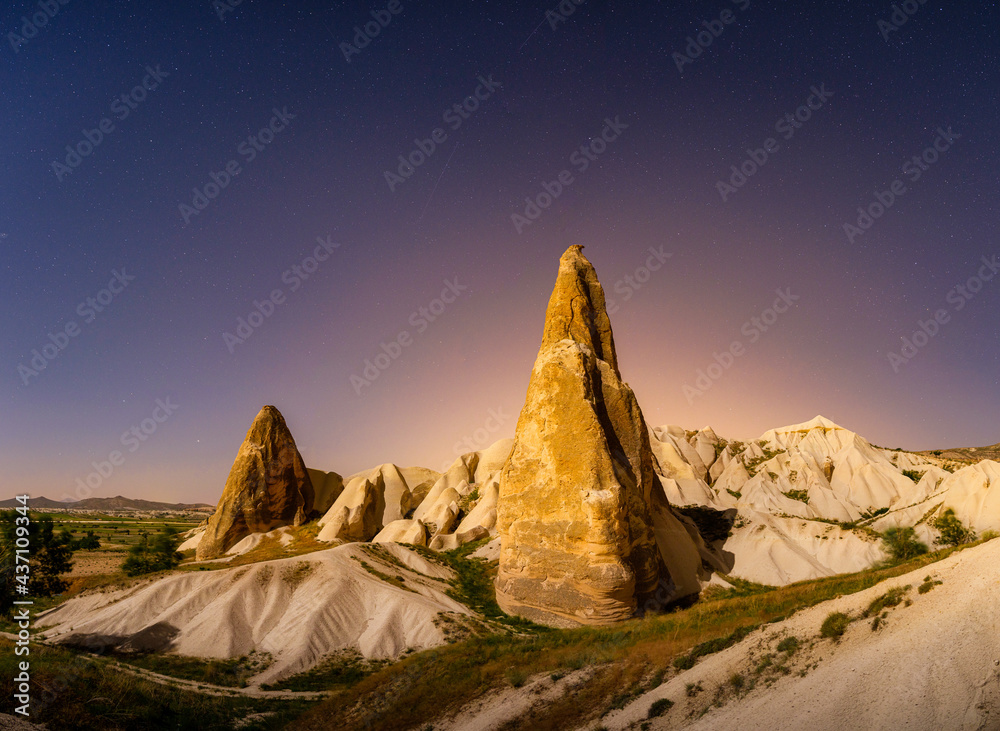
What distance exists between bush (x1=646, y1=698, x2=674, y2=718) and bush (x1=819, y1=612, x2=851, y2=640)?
3282 millimetres

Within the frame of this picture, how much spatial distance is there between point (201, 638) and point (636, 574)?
750 inches

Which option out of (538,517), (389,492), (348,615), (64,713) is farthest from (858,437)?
(64,713)

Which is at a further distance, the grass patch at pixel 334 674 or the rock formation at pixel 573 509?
the rock formation at pixel 573 509

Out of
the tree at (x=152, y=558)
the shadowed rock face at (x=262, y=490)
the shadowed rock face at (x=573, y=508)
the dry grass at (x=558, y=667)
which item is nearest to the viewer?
the dry grass at (x=558, y=667)

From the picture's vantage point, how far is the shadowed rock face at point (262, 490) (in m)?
39.6

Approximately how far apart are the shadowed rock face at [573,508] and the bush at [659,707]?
1236 centimetres

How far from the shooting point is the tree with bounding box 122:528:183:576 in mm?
32562

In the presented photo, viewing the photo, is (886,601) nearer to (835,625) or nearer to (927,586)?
(927,586)

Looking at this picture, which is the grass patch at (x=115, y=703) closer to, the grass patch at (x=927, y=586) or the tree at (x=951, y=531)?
the grass patch at (x=927, y=586)

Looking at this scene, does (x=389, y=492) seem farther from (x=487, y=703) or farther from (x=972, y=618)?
(x=972, y=618)

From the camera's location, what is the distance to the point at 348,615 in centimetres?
2397

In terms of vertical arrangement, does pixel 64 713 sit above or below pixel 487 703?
above

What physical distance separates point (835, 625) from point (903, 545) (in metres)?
29.1

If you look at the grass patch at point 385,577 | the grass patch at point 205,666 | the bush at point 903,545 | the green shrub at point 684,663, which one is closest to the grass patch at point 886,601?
the green shrub at point 684,663
